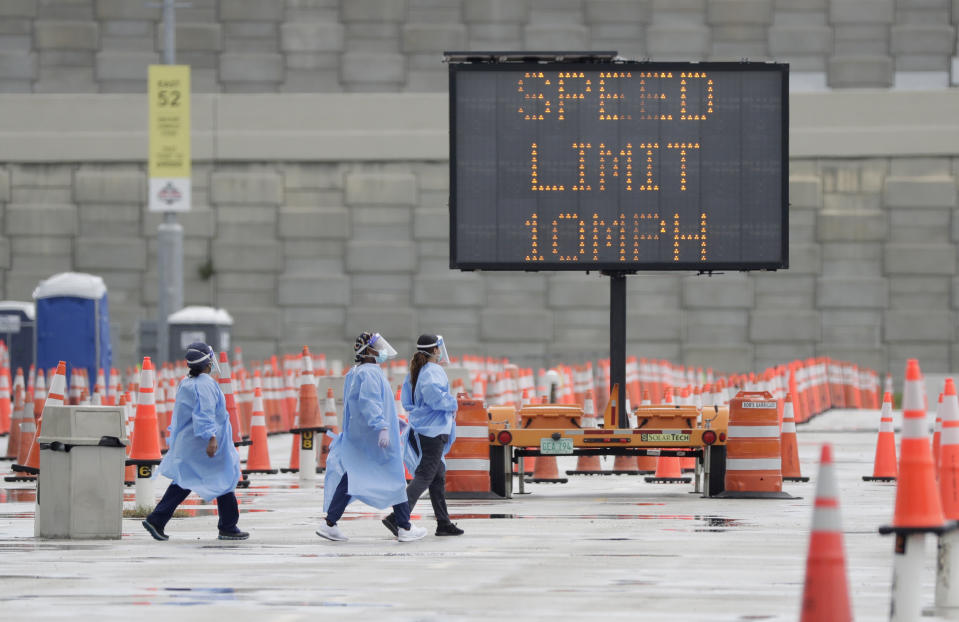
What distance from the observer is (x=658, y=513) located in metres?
17.7

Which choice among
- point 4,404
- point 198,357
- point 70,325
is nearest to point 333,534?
point 198,357

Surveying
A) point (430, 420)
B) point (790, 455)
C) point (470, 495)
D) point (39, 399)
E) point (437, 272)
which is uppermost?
point (437, 272)

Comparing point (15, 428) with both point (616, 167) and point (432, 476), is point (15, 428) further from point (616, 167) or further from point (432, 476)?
point (432, 476)

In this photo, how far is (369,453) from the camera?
15320mm

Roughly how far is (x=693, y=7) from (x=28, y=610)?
4029cm

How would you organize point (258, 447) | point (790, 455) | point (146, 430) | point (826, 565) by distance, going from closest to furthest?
point (826, 565) → point (146, 430) → point (790, 455) → point (258, 447)

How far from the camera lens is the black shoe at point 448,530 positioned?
1557cm

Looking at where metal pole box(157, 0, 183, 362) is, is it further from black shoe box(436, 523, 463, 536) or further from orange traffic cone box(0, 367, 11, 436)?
black shoe box(436, 523, 463, 536)


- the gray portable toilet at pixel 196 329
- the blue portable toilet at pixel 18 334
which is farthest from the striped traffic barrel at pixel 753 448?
the blue portable toilet at pixel 18 334

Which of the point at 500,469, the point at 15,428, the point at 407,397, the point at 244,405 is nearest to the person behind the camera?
the point at 407,397

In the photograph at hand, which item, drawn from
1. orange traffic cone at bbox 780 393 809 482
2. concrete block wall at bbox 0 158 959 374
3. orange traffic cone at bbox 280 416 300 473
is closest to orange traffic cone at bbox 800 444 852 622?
orange traffic cone at bbox 780 393 809 482

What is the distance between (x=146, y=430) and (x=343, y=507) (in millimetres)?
3244

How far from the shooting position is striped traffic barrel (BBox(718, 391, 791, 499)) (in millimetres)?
19297

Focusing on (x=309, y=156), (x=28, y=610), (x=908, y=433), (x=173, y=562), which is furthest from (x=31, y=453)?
(x=309, y=156)
